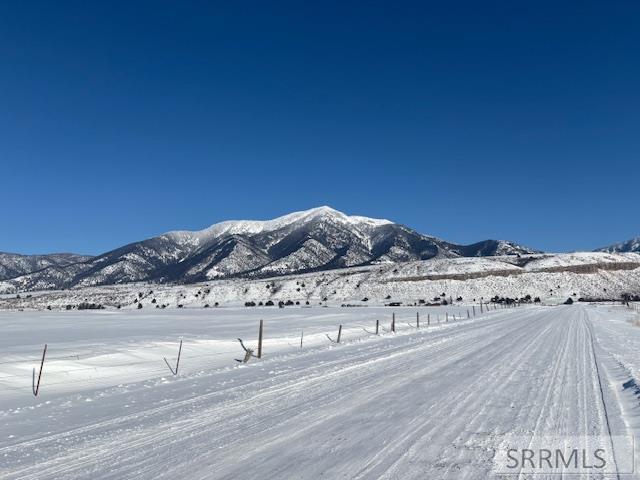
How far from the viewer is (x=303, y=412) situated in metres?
9.96

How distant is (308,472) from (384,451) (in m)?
1.28

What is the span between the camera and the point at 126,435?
875 cm

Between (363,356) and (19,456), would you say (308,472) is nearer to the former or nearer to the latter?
(19,456)

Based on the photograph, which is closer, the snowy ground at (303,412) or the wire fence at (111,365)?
the snowy ground at (303,412)

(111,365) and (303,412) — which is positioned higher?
(303,412)

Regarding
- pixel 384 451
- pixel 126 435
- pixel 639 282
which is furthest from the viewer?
pixel 639 282

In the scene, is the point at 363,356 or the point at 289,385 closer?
the point at 289,385

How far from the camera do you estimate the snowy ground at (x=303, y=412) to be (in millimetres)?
6969

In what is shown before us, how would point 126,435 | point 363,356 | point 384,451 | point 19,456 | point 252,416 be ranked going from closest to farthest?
point 384,451, point 19,456, point 126,435, point 252,416, point 363,356

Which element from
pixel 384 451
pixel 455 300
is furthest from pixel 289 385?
pixel 455 300

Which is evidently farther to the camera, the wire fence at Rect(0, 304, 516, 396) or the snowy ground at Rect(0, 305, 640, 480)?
the wire fence at Rect(0, 304, 516, 396)

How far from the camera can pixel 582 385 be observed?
12.2 m

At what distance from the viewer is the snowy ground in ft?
22.9

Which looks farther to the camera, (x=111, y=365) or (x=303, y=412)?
(x=111, y=365)
